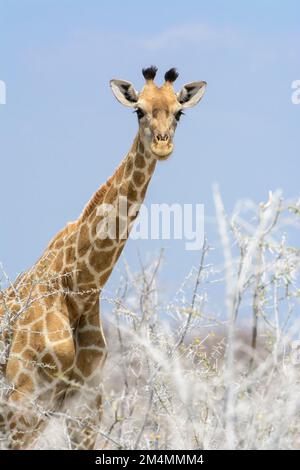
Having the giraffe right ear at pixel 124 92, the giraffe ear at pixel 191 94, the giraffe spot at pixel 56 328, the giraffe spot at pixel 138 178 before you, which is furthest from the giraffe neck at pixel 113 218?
the giraffe ear at pixel 191 94

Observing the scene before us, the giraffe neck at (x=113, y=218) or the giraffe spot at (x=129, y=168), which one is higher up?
the giraffe spot at (x=129, y=168)

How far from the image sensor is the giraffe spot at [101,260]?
8.70 m

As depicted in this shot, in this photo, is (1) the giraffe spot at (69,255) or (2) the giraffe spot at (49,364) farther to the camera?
(1) the giraffe spot at (69,255)

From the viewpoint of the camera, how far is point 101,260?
8.71m

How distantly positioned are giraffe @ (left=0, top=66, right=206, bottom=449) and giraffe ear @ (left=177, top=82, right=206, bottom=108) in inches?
14.4

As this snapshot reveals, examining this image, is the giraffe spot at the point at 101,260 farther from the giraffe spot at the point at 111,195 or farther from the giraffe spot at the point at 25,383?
the giraffe spot at the point at 25,383

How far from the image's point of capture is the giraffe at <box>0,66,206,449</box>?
8.43m

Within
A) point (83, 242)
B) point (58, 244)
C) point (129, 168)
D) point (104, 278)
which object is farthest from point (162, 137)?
point (58, 244)

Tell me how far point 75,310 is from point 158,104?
1.77m

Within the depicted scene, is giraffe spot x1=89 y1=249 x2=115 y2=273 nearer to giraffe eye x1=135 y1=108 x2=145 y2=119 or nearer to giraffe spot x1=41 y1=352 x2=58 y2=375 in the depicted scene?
giraffe spot x1=41 y1=352 x2=58 y2=375

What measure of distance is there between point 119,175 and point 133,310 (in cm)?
175

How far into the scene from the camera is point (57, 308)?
8617mm

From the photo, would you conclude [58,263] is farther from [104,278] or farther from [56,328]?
[56,328]

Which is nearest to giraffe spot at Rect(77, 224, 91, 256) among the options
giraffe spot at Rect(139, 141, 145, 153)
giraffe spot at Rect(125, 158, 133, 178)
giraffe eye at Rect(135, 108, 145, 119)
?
giraffe spot at Rect(125, 158, 133, 178)
